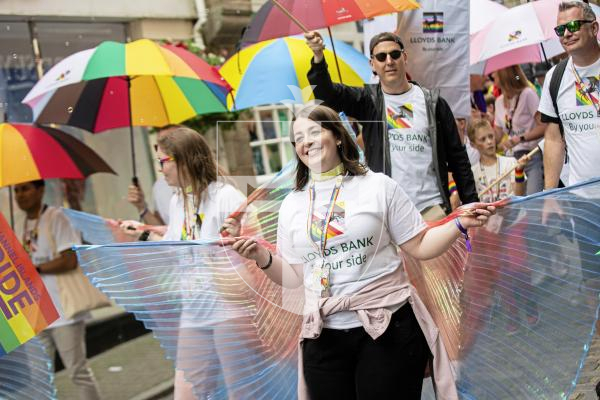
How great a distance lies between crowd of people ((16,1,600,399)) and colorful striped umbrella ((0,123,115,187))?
0.73 ft

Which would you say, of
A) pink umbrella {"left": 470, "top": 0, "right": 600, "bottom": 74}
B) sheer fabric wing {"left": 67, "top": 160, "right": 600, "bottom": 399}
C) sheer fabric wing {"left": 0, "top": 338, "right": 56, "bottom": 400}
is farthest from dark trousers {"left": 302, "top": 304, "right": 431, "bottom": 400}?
pink umbrella {"left": 470, "top": 0, "right": 600, "bottom": 74}

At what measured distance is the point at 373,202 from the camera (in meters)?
3.60

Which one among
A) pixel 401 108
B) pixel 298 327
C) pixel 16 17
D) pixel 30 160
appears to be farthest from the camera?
pixel 16 17

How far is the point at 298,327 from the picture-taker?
4.16 meters

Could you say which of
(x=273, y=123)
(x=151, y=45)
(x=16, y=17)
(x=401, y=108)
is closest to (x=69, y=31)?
(x=16, y=17)

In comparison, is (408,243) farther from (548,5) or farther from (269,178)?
(548,5)

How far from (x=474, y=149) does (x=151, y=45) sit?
7.97 ft

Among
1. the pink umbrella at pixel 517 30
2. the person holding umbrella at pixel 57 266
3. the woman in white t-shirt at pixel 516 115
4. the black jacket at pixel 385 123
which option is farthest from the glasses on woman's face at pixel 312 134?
the woman in white t-shirt at pixel 516 115

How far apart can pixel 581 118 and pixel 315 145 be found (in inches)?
72.1

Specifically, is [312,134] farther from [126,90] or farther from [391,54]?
[126,90]

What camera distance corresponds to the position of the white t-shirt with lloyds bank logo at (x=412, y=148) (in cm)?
486

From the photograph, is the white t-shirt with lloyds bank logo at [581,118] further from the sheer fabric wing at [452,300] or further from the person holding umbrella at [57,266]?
the person holding umbrella at [57,266]

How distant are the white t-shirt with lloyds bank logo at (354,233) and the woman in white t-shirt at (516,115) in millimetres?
3696

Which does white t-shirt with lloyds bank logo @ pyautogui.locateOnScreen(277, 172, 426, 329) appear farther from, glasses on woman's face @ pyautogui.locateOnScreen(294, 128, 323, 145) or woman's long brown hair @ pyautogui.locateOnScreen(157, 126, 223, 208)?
woman's long brown hair @ pyautogui.locateOnScreen(157, 126, 223, 208)
